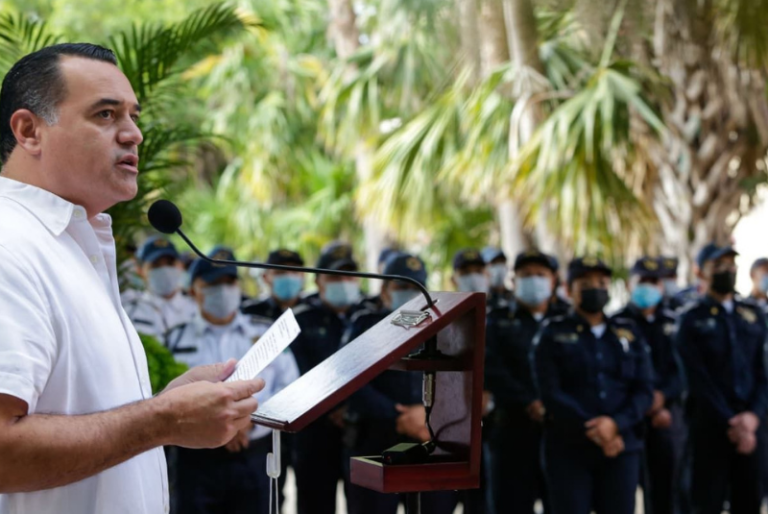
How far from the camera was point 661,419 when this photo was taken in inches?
260

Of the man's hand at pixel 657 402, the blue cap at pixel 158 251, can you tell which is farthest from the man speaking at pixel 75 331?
the man's hand at pixel 657 402

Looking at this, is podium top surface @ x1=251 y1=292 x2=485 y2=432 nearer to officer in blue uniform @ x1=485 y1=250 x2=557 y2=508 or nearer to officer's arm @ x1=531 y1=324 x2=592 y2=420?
officer's arm @ x1=531 y1=324 x2=592 y2=420

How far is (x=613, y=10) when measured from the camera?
242 centimetres

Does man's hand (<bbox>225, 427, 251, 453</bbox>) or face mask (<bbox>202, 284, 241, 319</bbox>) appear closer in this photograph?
man's hand (<bbox>225, 427, 251, 453</bbox>)

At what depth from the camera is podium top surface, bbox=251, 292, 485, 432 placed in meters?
1.80

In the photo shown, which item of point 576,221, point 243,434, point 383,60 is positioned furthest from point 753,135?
point 243,434

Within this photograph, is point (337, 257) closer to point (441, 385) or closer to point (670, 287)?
point (670, 287)

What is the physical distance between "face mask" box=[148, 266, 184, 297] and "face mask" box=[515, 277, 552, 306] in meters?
2.34

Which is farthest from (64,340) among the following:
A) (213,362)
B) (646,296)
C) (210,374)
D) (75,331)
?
(646,296)

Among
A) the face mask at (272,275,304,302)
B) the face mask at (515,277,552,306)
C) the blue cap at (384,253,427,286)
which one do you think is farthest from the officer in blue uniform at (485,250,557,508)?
the face mask at (272,275,304,302)

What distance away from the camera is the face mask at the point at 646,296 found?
23.0ft

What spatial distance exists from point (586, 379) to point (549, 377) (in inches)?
8.5

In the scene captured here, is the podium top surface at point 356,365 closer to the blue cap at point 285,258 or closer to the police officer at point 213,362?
the police officer at point 213,362

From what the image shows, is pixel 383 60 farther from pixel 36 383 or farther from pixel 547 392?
pixel 36 383
